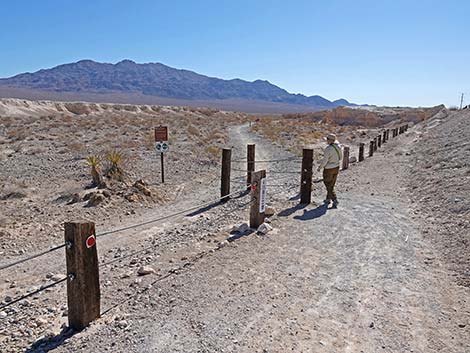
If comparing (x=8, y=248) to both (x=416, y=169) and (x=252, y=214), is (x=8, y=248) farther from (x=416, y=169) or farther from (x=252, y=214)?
(x=416, y=169)

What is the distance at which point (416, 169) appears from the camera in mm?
14859

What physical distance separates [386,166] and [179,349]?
1454 centimetres

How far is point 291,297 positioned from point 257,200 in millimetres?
2672

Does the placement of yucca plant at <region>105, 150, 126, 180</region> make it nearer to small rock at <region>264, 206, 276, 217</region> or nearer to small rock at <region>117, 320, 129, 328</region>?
small rock at <region>264, 206, 276, 217</region>

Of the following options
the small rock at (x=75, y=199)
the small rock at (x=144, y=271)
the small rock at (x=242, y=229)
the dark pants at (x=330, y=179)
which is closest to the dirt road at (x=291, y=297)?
the small rock at (x=144, y=271)

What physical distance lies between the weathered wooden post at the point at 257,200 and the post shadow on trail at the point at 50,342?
3.75 meters

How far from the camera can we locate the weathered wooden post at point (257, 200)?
7293 millimetres

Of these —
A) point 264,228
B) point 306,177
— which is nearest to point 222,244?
point 264,228

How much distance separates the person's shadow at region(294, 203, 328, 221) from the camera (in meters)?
8.19

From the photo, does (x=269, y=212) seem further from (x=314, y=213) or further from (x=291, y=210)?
(x=314, y=213)

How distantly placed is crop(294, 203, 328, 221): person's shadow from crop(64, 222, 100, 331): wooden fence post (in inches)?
186

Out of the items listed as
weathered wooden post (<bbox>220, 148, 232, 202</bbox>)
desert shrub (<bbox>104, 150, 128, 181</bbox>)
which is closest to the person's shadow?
weathered wooden post (<bbox>220, 148, 232, 202</bbox>)

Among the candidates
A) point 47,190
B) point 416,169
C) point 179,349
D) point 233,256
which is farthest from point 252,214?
point 416,169

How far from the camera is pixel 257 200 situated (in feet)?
23.9
